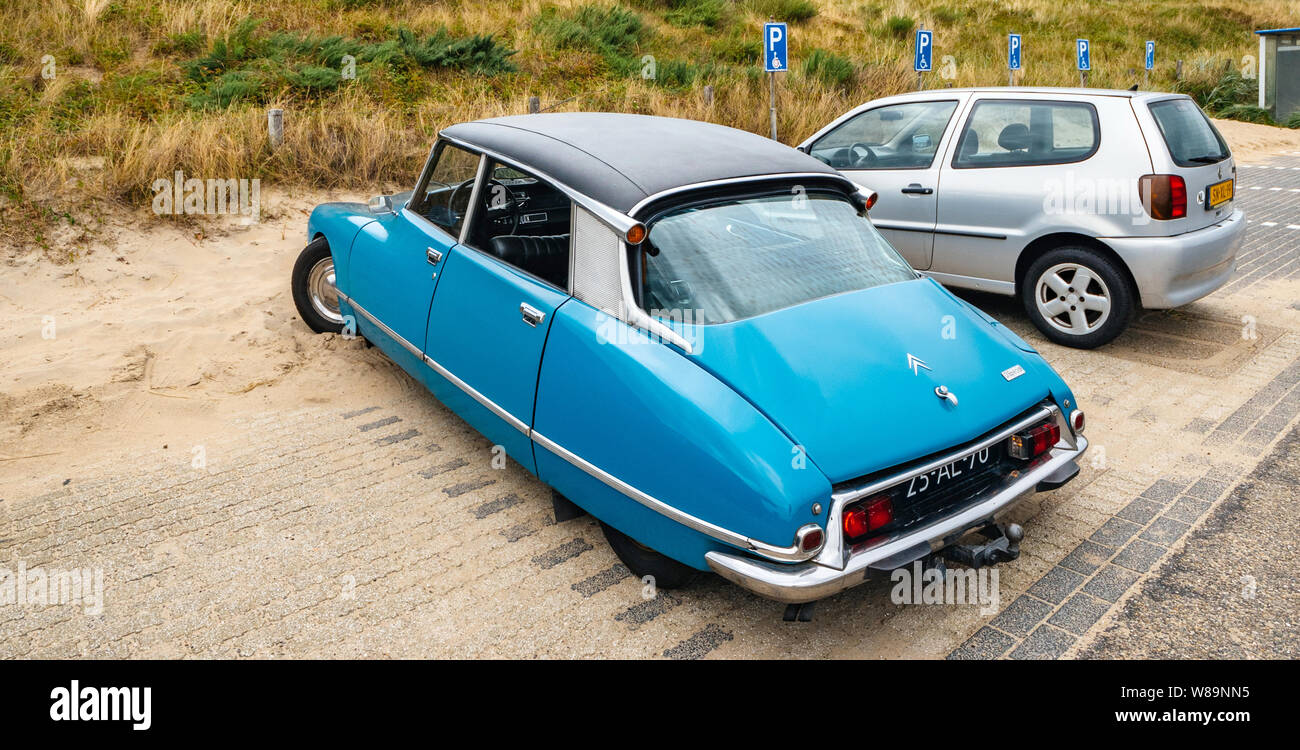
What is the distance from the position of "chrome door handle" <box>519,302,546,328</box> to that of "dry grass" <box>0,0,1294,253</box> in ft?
18.6

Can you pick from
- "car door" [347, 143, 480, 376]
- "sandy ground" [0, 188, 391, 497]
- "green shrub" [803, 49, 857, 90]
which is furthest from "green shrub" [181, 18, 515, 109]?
"car door" [347, 143, 480, 376]

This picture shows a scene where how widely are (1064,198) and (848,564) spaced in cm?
409

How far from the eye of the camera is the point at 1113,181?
578 cm

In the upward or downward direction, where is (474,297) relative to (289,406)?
upward

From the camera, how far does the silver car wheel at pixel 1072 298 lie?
5906 mm

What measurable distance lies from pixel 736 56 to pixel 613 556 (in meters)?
16.7

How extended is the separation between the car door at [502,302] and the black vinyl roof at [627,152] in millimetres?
156

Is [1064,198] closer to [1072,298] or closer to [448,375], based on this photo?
[1072,298]

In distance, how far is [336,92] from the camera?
37.4ft

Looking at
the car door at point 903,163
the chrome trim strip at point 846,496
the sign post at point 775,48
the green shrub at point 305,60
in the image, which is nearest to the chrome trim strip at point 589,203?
the chrome trim strip at point 846,496

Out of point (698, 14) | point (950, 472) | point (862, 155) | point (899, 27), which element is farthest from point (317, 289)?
point (899, 27)

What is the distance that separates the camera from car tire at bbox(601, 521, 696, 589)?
342 centimetres

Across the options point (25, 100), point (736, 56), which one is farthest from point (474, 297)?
point (736, 56)
